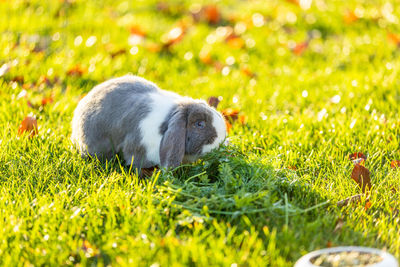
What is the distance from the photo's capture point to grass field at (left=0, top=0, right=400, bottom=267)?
2414 mm

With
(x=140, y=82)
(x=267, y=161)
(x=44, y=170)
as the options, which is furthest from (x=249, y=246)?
(x=140, y=82)

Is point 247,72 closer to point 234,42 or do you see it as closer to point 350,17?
point 234,42

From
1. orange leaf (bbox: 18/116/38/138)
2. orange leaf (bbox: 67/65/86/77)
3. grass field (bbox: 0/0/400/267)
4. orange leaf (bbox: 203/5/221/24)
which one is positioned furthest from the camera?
orange leaf (bbox: 203/5/221/24)

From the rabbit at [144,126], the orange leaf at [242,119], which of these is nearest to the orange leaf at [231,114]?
the orange leaf at [242,119]

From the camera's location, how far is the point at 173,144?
2.95m

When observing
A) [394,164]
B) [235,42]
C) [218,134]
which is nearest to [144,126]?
[218,134]

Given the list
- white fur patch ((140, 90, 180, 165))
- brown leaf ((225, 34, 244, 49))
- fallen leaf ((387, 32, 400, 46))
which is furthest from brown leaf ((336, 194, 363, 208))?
fallen leaf ((387, 32, 400, 46))

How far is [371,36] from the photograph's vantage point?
620cm

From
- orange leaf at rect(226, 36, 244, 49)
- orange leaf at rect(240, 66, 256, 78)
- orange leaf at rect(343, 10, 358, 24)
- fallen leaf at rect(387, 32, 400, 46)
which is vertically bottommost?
orange leaf at rect(240, 66, 256, 78)

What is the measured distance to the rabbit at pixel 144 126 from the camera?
9.89 feet

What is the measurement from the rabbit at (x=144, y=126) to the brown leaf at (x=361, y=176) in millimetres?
768

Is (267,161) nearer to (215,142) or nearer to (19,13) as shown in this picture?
(215,142)

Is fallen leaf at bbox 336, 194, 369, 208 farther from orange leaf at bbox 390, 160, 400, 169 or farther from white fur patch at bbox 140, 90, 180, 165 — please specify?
white fur patch at bbox 140, 90, 180, 165

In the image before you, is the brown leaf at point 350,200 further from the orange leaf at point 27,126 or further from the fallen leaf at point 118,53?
the fallen leaf at point 118,53
